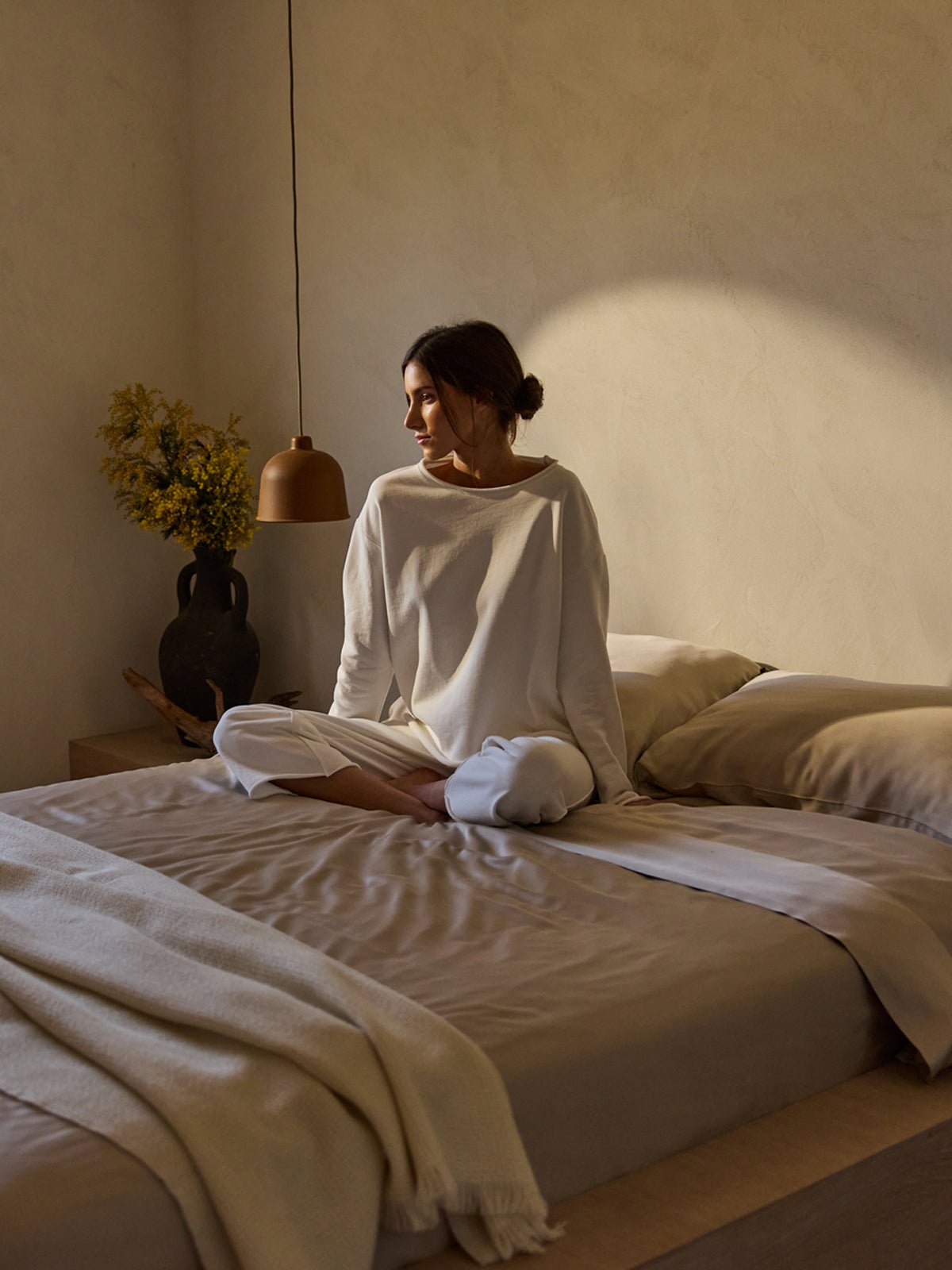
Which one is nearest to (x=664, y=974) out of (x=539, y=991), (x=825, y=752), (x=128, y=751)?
(x=539, y=991)

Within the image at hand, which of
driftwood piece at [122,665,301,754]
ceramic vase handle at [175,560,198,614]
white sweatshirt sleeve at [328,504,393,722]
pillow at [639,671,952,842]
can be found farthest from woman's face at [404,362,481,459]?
ceramic vase handle at [175,560,198,614]

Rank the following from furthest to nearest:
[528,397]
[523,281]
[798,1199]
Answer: [523,281] < [528,397] < [798,1199]

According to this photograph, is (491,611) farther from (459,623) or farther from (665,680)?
(665,680)

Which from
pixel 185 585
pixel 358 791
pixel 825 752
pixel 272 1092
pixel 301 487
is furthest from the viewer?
pixel 185 585

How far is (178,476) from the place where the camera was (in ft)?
12.5

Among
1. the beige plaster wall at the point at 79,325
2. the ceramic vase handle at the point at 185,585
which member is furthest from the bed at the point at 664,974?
the beige plaster wall at the point at 79,325

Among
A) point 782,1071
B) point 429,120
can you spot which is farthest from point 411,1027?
point 429,120

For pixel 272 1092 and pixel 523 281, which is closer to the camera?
pixel 272 1092

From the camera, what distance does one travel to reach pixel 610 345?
2.99m

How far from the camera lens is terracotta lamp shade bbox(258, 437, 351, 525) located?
2918mm

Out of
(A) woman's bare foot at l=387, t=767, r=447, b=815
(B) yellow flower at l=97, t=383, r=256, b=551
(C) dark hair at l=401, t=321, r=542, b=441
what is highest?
(C) dark hair at l=401, t=321, r=542, b=441

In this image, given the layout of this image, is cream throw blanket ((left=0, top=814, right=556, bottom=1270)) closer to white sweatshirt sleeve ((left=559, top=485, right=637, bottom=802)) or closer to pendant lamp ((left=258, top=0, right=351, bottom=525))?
white sweatshirt sleeve ((left=559, top=485, right=637, bottom=802))

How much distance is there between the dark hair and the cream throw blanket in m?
1.34

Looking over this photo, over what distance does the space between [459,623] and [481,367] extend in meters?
0.48
